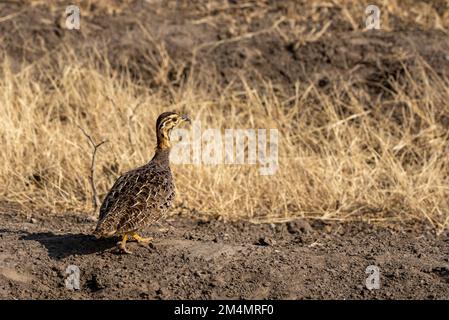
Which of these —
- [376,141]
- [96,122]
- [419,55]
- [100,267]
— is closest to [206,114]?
[96,122]

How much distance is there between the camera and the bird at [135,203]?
655cm

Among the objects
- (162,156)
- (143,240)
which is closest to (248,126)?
(162,156)

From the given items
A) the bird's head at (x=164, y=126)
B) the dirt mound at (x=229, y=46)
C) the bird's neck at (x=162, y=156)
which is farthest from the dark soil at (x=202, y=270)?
the dirt mound at (x=229, y=46)

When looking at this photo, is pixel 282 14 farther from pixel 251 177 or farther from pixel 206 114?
pixel 251 177

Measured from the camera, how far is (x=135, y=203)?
666 cm

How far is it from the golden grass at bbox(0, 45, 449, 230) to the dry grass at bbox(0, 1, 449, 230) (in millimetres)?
13

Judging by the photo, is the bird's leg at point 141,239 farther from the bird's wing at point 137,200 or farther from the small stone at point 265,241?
the small stone at point 265,241

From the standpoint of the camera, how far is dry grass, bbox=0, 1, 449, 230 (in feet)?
28.1

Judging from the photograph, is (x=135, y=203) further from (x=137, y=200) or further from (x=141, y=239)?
(x=141, y=239)

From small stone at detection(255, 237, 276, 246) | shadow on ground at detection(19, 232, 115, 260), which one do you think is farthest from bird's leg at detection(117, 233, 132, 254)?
small stone at detection(255, 237, 276, 246)

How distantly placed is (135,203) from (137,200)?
0.10 feet

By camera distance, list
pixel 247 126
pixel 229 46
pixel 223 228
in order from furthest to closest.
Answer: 1. pixel 229 46
2. pixel 247 126
3. pixel 223 228

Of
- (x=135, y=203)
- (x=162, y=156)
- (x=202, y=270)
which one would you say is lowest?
(x=202, y=270)

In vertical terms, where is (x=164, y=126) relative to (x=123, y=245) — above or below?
above
